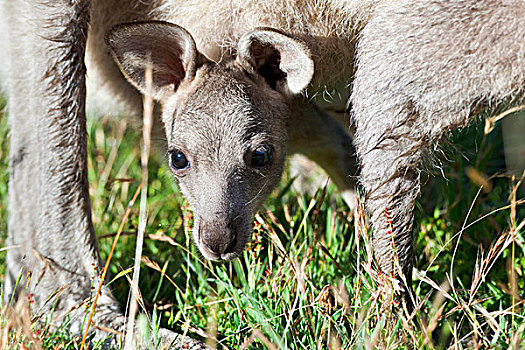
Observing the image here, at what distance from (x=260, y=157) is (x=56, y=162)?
831mm

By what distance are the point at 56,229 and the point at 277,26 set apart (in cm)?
124

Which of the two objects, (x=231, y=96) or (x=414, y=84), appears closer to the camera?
(x=414, y=84)

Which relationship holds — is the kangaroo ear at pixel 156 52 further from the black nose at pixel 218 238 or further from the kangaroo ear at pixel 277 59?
the black nose at pixel 218 238

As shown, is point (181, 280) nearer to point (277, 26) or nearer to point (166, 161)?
point (166, 161)

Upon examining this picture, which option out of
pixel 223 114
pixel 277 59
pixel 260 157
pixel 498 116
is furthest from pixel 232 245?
pixel 498 116

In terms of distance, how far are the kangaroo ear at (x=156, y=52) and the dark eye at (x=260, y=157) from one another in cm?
45

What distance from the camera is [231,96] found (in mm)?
2910

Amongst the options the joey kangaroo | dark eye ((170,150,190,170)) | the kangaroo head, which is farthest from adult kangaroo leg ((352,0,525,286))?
dark eye ((170,150,190,170))

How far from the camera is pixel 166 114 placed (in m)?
3.17

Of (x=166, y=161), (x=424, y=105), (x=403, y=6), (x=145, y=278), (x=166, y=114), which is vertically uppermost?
(x=403, y=6)

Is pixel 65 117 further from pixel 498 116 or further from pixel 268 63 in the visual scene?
pixel 498 116

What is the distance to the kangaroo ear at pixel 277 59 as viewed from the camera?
9.04 feet

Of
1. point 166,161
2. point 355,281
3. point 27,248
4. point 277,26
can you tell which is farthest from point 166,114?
point 355,281

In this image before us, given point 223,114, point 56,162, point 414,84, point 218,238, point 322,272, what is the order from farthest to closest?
1. point 322,272
2. point 56,162
3. point 223,114
4. point 218,238
5. point 414,84
